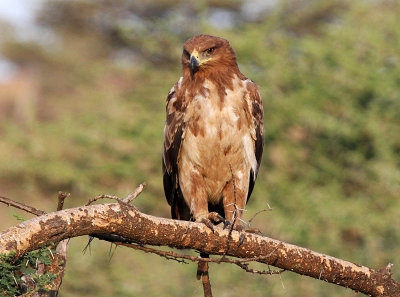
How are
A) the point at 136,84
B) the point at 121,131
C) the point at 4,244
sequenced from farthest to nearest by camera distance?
the point at 136,84
the point at 121,131
the point at 4,244

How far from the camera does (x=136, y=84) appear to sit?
1636 cm

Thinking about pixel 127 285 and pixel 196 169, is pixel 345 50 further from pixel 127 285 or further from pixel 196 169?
pixel 196 169

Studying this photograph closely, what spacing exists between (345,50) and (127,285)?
5.70 m

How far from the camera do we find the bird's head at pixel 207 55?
4.83 m

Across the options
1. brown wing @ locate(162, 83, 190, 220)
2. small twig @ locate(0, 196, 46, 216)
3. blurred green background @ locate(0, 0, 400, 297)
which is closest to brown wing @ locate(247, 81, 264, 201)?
brown wing @ locate(162, 83, 190, 220)

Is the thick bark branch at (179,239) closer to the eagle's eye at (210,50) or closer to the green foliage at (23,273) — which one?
the green foliage at (23,273)

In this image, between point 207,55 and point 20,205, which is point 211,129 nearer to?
point 207,55

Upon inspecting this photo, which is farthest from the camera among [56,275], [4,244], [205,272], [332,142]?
[332,142]

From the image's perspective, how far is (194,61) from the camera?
4.70 metres

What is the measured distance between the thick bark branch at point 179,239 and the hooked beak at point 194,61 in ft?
4.94

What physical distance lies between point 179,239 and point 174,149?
5.37 ft

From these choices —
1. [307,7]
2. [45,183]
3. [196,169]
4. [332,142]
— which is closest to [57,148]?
[45,183]

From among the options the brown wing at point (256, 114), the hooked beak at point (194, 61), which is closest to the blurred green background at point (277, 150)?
the brown wing at point (256, 114)

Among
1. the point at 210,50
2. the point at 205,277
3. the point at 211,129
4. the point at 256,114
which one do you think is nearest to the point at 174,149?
the point at 211,129
